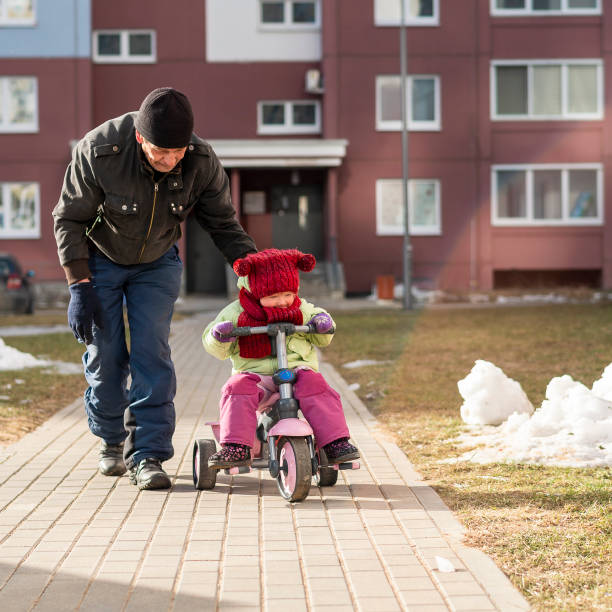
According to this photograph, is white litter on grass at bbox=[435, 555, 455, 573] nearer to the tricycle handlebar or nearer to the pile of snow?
the tricycle handlebar

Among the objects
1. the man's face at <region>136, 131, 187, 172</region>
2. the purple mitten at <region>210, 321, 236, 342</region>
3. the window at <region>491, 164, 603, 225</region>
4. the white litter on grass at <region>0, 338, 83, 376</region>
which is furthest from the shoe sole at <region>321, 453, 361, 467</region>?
the window at <region>491, 164, 603, 225</region>

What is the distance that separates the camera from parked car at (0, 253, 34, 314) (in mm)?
22578

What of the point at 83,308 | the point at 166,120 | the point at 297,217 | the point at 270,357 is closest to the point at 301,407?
the point at 270,357

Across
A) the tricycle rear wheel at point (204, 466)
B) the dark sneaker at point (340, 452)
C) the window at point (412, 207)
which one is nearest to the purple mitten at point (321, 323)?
the dark sneaker at point (340, 452)

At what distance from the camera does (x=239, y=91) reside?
31109mm

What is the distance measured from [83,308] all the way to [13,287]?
706 inches

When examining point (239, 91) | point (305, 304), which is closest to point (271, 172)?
point (239, 91)

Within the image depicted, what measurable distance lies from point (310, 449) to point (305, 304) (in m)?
0.85

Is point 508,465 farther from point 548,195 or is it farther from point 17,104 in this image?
point 17,104

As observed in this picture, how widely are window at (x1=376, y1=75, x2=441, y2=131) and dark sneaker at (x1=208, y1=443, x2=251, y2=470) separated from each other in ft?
84.5

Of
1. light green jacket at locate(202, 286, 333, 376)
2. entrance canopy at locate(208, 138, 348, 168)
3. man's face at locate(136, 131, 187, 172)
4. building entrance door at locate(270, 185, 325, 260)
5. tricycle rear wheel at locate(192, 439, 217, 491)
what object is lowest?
tricycle rear wheel at locate(192, 439, 217, 491)

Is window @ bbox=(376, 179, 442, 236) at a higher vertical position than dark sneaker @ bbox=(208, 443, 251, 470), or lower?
higher

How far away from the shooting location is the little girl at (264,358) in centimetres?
542

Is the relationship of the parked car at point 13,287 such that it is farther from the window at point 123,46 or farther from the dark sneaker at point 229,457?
the dark sneaker at point 229,457
